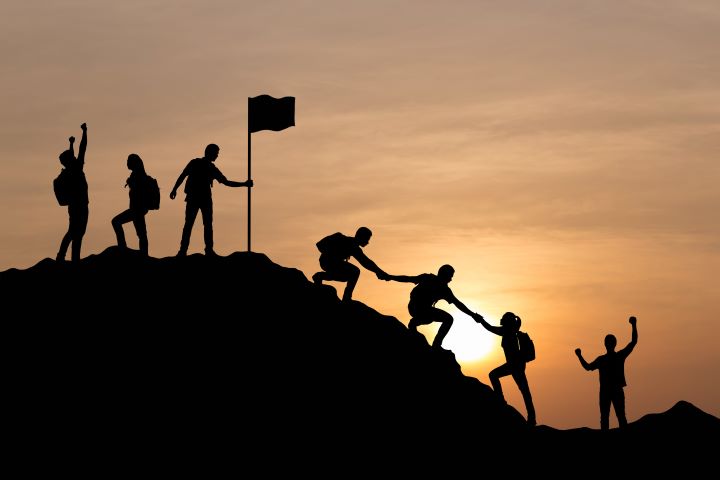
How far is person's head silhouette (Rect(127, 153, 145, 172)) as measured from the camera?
3347 cm

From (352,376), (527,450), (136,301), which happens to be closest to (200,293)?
(136,301)

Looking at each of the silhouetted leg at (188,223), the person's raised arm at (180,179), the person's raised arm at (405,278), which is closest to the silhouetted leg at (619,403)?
the person's raised arm at (405,278)

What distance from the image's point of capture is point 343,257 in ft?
109

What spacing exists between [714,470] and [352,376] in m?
8.78

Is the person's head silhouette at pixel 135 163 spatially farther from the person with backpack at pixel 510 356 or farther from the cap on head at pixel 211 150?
the person with backpack at pixel 510 356

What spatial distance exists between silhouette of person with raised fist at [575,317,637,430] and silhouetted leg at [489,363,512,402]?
1.69m

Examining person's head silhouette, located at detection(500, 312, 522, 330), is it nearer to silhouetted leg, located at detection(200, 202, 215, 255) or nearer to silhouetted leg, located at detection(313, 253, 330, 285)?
silhouetted leg, located at detection(313, 253, 330, 285)

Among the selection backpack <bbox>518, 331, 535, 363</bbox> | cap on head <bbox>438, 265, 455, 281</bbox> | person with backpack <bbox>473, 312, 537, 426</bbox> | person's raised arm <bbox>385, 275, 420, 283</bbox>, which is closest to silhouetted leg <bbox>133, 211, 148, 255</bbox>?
person's raised arm <bbox>385, 275, 420, 283</bbox>

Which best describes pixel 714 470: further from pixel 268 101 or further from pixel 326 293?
pixel 268 101

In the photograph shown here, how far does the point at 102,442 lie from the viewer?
30484 millimetres

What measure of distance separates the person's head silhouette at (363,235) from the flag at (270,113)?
15.1 feet

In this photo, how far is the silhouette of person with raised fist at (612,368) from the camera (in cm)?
3500

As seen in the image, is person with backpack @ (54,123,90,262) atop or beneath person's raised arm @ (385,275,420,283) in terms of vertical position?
atop

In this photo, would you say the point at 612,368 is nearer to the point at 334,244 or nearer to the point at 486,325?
the point at 486,325
